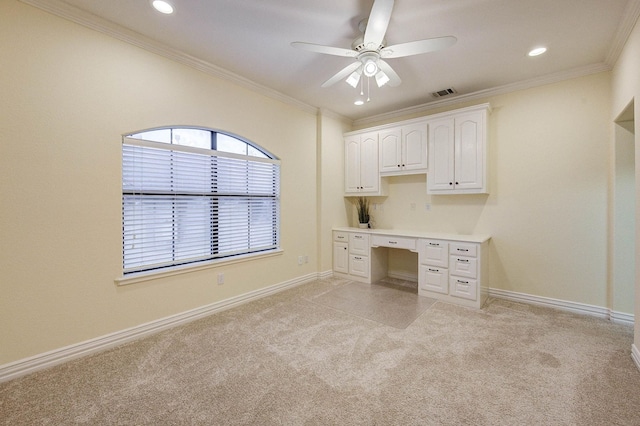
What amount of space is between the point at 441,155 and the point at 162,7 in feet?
11.5

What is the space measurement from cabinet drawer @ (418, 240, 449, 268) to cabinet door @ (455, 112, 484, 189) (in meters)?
0.84

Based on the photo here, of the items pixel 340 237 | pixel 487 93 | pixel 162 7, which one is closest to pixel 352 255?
pixel 340 237

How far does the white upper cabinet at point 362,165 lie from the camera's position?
4500 mm

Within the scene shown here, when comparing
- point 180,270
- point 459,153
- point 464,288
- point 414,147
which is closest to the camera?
point 180,270

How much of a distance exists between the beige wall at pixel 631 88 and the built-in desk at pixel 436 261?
1266mm

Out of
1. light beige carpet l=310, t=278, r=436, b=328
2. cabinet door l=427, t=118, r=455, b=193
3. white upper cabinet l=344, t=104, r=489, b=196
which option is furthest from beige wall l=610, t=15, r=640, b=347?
light beige carpet l=310, t=278, r=436, b=328

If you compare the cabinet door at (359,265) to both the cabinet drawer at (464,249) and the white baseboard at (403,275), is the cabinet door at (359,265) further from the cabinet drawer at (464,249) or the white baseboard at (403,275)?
the cabinet drawer at (464,249)

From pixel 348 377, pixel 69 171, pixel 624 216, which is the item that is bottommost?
pixel 348 377

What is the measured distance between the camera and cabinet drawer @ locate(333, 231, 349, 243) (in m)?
4.54

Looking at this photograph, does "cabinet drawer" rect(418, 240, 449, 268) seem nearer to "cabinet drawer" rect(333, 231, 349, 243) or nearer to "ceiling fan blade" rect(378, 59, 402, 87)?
"cabinet drawer" rect(333, 231, 349, 243)

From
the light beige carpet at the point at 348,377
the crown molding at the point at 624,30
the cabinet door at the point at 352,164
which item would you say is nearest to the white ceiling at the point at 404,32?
the crown molding at the point at 624,30

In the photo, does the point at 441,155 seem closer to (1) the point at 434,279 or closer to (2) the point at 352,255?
(1) the point at 434,279

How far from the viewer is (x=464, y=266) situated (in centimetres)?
336

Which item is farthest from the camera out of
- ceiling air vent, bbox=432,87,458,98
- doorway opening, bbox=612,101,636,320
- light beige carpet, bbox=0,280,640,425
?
ceiling air vent, bbox=432,87,458,98
